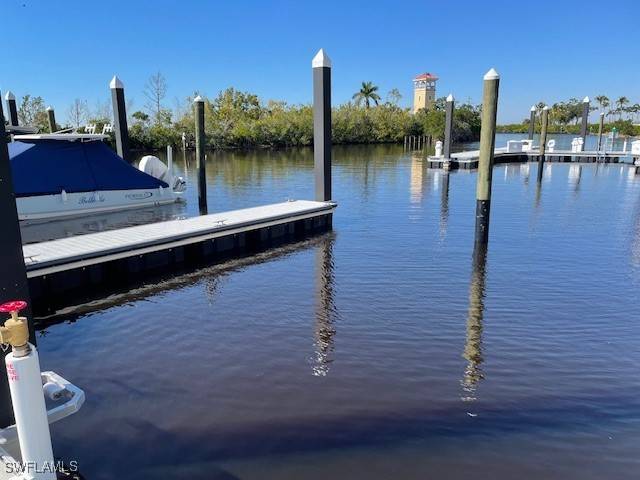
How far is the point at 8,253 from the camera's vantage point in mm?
3189

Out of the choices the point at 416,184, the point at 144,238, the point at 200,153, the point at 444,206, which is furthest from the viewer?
the point at 416,184

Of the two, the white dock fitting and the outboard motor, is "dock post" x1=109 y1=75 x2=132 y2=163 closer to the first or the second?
the outboard motor

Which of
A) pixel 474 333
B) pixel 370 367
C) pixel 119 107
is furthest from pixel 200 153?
pixel 370 367

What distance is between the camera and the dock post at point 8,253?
3.13m

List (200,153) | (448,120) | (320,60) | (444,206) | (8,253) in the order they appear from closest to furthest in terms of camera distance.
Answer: (8,253) < (320,60) < (200,153) < (444,206) < (448,120)

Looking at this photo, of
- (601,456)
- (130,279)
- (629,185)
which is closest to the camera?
(601,456)

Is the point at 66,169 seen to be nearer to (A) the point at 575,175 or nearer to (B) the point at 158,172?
(B) the point at 158,172

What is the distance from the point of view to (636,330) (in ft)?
21.4

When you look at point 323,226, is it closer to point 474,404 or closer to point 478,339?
point 478,339

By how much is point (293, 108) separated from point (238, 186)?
147ft

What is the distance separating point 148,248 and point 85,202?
5.53 meters

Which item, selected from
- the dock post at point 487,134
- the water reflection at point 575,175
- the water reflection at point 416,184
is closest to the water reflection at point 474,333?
the dock post at point 487,134

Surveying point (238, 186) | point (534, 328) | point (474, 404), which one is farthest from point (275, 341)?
point (238, 186)

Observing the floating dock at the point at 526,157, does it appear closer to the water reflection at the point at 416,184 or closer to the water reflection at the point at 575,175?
the water reflection at the point at 416,184
